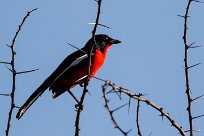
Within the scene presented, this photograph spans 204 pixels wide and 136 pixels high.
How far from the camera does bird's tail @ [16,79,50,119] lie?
4691 mm

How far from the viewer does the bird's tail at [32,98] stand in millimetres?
4691

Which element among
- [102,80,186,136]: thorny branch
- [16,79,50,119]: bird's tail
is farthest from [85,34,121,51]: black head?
[102,80,186,136]: thorny branch

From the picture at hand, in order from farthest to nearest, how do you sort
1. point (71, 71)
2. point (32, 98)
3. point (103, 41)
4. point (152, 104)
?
point (103, 41) < point (71, 71) < point (32, 98) < point (152, 104)

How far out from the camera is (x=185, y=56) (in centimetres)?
302

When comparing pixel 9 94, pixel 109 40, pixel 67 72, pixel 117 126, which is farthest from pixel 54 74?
pixel 117 126

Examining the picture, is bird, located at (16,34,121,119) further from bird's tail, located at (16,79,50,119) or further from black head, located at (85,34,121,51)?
black head, located at (85,34,121,51)

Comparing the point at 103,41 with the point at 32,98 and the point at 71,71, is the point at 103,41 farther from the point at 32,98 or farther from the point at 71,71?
the point at 32,98

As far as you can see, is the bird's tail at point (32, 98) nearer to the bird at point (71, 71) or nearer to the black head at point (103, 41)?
the bird at point (71, 71)

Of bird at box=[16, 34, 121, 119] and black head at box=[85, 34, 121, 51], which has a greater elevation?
black head at box=[85, 34, 121, 51]

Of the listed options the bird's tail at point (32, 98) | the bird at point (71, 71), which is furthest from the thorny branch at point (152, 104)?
the bird at point (71, 71)

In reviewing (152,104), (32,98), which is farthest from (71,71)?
(152,104)

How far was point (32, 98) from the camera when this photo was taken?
5.18 metres

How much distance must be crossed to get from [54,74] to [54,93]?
36 cm

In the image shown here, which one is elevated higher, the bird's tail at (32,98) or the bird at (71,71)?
the bird at (71,71)
